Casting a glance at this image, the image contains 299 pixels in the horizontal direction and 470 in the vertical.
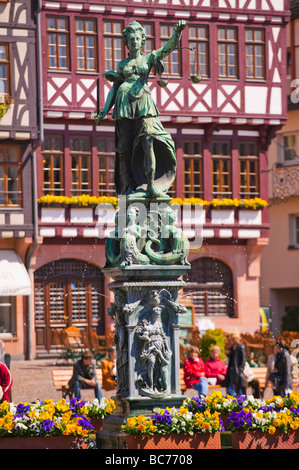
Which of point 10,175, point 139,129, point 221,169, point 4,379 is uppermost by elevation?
point 221,169

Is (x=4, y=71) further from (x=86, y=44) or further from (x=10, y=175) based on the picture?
(x=86, y=44)

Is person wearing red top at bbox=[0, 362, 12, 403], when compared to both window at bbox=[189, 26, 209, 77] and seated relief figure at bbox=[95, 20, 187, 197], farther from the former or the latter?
window at bbox=[189, 26, 209, 77]

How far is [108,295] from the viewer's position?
35.5 meters

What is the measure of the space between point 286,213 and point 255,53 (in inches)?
295

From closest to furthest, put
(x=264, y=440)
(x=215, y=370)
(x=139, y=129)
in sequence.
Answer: (x=264, y=440) → (x=139, y=129) → (x=215, y=370)

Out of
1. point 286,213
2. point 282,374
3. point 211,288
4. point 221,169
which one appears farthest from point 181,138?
point 282,374

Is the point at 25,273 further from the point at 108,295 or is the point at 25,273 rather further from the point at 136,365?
the point at 136,365

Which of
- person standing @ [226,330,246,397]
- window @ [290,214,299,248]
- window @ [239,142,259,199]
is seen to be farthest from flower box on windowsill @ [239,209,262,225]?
person standing @ [226,330,246,397]

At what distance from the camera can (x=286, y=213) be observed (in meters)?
43.4

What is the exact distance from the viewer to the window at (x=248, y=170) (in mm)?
37812
